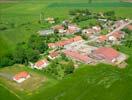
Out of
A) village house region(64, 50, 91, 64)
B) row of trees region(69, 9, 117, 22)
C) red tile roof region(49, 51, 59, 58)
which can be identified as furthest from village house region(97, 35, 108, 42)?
row of trees region(69, 9, 117, 22)

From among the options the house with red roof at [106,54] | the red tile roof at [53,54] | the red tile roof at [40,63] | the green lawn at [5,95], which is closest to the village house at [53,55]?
the red tile roof at [53,54]

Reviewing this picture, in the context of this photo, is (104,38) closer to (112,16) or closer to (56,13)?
(112,16)

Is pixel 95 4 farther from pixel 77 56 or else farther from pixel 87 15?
pixel 77 56

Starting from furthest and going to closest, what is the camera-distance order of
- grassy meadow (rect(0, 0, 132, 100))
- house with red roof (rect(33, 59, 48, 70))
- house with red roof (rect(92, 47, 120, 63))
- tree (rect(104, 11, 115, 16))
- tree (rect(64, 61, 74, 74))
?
tree (rect(104, 11, 115, 16))
house with red roof (rect(92, 47, 120, 63))
house with red roof (rect(33, 59, 48, 70))
tree (rect(64, 61, 74, 74))
grassy meadow (rect(0, 0, 132, 100))

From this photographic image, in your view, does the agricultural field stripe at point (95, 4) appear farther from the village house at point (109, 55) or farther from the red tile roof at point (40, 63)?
the red tile roof at point (40, 63)

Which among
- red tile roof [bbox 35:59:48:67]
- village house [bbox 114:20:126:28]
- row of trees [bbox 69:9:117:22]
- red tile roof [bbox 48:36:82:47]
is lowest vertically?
red tile roof [bbox 35:59:48:67]

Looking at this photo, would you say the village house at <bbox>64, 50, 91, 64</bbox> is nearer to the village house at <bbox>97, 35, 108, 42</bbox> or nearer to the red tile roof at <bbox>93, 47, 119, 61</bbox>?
the red tile roof at <bbox>93, 47, 119, 61</bbox>
